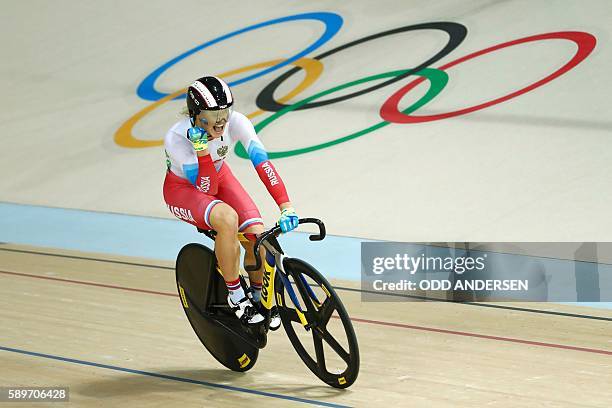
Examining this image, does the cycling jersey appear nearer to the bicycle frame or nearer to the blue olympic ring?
the bicycle frame

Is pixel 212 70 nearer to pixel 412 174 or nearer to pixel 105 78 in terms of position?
pixel 105 78

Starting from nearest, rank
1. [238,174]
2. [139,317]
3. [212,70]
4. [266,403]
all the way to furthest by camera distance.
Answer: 1. [266,403]
2. [139,317]
3. [238,174]
4. [212,70]

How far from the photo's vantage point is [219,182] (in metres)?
3.50

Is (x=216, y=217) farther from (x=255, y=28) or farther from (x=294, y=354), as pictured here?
(x=255, y=28)

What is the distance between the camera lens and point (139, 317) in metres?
4.48

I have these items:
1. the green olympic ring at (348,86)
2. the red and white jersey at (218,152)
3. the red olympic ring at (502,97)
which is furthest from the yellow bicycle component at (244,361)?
the red olympic ring at (502,97)

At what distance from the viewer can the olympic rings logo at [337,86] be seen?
710 centimetres

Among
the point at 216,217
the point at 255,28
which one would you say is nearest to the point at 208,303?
the point at 216,217

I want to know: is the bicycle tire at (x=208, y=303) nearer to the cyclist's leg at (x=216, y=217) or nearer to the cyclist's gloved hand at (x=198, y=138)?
the cyclist's leg at (x=216, y=217)

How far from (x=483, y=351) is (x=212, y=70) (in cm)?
513

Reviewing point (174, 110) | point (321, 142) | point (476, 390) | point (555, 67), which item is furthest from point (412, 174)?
point (476, 390)

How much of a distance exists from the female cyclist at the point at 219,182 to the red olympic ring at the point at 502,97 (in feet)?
12.3

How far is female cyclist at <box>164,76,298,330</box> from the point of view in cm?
324

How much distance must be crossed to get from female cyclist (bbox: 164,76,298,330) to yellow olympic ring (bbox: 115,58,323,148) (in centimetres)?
424
